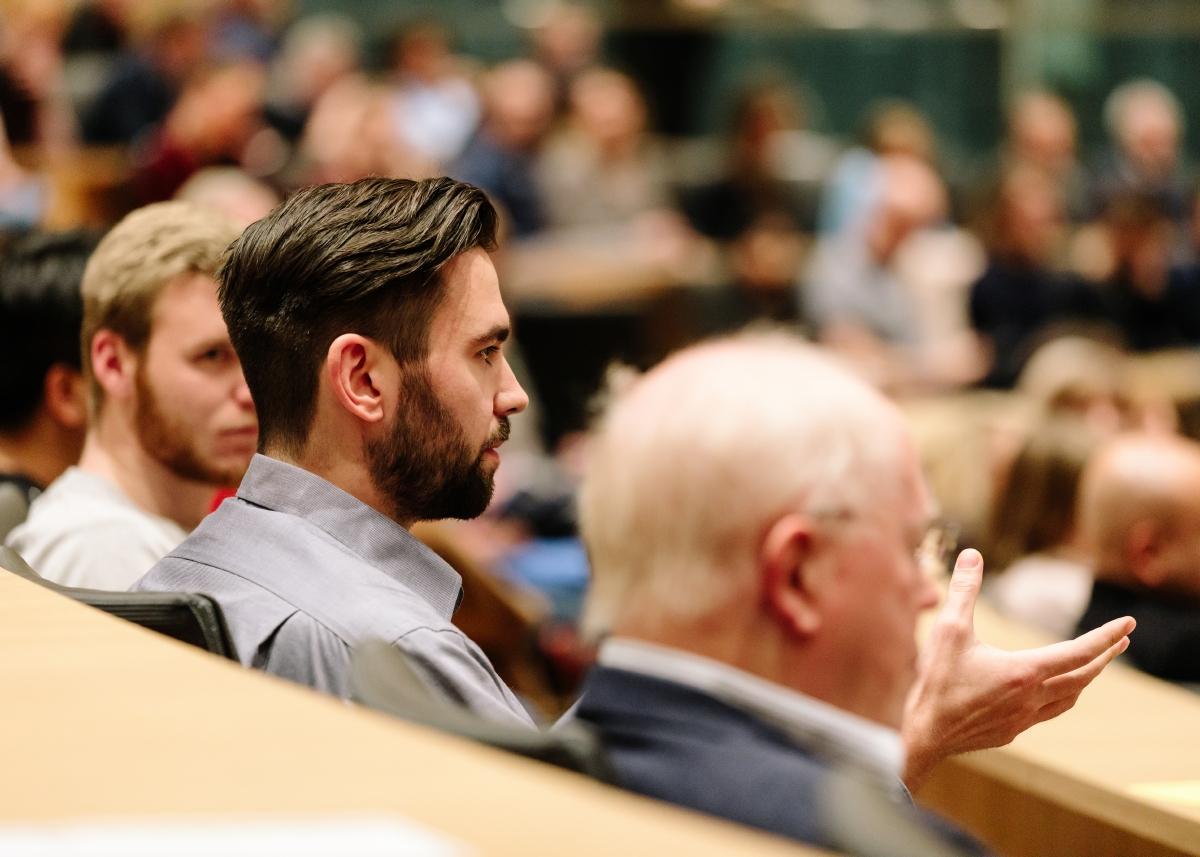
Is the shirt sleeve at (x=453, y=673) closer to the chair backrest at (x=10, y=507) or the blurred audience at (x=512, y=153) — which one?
the chair backrest at (x=10, y=507)

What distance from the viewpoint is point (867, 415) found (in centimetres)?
121

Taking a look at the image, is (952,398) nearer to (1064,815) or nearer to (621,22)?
(621,22)

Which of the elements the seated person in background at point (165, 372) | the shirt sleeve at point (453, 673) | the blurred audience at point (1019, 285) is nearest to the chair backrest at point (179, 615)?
the shirt sleeve at point (453, 673)

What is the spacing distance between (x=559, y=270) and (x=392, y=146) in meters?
1.27

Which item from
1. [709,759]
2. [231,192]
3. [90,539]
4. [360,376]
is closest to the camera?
[709,759]

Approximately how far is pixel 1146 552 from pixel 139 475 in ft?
5.71

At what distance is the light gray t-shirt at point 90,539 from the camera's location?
2131mm

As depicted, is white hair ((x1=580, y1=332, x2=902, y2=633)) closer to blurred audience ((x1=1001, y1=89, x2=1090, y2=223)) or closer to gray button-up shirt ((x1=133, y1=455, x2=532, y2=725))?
gray button-up shirt ((x1=133, y1=455, x2=532, y2=725))

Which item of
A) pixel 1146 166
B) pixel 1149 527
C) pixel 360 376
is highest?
pixel 360 376

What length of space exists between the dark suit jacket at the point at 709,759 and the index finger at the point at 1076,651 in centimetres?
42

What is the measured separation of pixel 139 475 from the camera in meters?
2.30

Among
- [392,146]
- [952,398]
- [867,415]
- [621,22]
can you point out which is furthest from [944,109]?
[867,415]

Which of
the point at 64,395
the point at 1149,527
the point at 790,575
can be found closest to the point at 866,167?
the point at 1149,527

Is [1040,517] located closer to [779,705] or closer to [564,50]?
[779,705]
